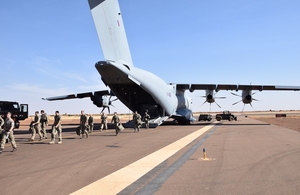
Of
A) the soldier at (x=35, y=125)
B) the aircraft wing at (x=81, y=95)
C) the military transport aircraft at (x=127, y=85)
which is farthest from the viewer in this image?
the aircraft wing at (x=81, y=95)

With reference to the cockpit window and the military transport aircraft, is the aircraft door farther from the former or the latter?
the military transport aircraft

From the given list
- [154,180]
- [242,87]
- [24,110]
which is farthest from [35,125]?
[242,87]

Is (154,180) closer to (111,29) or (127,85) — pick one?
(111,29)

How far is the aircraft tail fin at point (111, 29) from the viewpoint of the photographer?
57.8 ft

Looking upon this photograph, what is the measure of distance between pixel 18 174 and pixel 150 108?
65.8ft

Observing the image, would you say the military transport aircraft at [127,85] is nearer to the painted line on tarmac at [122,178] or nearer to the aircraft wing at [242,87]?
the aircraft wing at [242,87]

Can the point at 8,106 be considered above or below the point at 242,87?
below

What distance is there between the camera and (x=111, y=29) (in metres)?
18.8

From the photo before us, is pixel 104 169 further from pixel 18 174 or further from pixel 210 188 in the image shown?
pixel 210 188

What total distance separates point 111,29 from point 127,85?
5787 millimetres

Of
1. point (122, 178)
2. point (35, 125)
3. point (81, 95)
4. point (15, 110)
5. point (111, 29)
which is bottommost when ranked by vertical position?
point (122, 178)

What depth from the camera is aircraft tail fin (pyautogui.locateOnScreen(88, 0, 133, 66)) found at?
17.6 meters

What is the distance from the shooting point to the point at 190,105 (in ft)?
119

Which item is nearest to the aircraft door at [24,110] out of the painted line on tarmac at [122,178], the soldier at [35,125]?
the soldier at [35,125]
